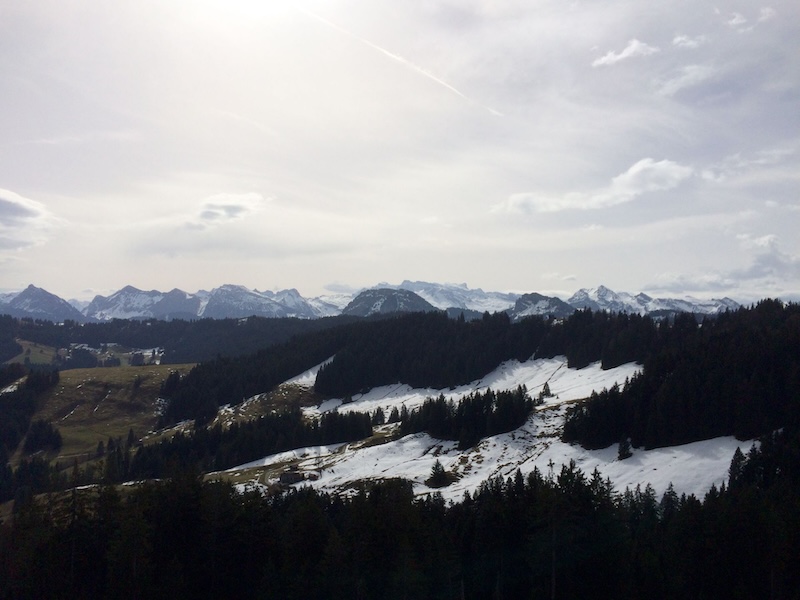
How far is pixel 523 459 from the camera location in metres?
112

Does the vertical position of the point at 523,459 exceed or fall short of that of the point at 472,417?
it falls short

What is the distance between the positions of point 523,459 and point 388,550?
73.5 metres

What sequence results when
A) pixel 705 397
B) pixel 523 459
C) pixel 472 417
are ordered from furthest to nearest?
pixel 472 417 → pixel 523 459 → pixel 705 397

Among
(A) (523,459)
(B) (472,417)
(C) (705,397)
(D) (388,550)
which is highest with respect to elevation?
(C) (705,397)

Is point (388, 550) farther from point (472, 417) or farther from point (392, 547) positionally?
point (472, 417)

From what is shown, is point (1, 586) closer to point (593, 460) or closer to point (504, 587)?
point (504, 587)

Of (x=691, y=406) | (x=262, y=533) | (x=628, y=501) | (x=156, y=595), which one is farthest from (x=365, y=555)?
(x=691, y=406)

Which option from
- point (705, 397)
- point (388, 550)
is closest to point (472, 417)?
point (705, 397)

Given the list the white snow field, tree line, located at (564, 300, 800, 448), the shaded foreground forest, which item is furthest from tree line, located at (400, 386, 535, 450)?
the shaded foreground forest

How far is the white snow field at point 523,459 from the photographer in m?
93.8

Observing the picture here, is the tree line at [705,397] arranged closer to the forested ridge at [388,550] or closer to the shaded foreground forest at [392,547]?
the shaded foreground forest at [392,547]

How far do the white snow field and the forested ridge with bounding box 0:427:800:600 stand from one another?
102 ft

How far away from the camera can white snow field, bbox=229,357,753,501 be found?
308ft

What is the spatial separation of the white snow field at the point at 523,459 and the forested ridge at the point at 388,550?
3104 cm
